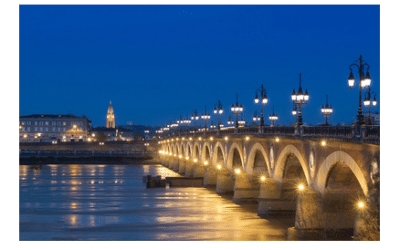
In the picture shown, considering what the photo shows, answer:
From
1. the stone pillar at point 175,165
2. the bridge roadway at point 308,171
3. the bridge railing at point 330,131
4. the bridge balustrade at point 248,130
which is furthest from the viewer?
the stone pillar at point 175,165

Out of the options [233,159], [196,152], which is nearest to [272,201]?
[233,159]

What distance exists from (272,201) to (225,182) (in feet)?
61.9

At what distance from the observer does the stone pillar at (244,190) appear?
5147cm

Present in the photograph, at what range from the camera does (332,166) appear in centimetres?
3012

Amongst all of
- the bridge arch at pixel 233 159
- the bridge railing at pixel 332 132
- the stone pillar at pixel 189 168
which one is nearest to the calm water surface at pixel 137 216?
the bridge arch at pixel 233 159

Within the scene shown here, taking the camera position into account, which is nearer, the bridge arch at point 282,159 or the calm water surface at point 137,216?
the calm water surface at point 137,216

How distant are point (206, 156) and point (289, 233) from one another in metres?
45.4

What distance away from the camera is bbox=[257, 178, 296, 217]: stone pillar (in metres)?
41.8

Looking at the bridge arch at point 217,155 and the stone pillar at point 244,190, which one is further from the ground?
the bridge arch at point 217,155

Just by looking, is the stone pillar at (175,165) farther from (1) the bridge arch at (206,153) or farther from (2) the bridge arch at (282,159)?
(2) the bridge arch at (282,159)

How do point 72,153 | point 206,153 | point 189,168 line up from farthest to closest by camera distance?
point 72,153
point 189,168
point 206,153

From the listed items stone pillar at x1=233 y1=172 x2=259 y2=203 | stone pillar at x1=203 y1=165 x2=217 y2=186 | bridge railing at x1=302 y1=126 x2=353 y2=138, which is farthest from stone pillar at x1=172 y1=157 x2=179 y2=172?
bridge railing at x1=302 y1=126 x2=353 y2=138

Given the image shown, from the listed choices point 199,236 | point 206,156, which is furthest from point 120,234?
point 206,156

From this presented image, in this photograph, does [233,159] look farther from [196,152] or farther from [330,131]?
[330,131]
